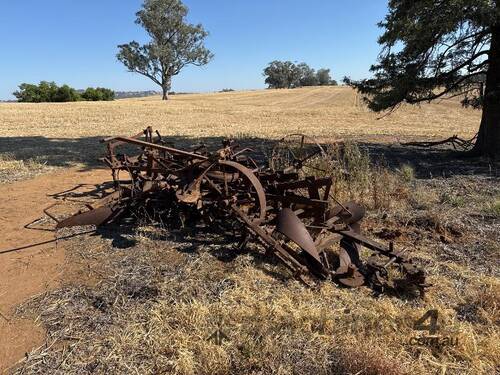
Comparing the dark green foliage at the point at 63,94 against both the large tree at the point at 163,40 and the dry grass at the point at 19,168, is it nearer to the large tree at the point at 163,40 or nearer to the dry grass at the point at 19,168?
the large tree at the point at 163,40

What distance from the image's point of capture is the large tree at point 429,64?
27.1ft

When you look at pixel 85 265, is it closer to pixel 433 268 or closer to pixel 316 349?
pixel 316 349

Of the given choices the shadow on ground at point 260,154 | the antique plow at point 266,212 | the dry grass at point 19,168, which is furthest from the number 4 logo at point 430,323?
the dry grass at point 19,168

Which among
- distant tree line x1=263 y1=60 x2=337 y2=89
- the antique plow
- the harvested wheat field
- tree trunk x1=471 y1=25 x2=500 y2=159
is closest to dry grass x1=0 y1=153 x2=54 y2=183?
the harvested wheat field

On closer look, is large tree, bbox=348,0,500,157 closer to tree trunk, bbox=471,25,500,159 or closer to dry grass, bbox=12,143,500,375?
tree trunk, bbox=471,25,500,159

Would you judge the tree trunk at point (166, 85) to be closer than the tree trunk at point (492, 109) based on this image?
No

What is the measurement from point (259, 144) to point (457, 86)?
5212mm

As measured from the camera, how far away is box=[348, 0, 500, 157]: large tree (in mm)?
8266

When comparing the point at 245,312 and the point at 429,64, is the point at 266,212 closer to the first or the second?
the point at 245,312

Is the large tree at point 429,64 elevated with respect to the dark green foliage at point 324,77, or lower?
lower

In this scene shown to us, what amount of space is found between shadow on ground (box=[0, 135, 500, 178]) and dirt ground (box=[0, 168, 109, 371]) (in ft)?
4.44

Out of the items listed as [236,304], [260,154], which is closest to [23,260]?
[236,304]

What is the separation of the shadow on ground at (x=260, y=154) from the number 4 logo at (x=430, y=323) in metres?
4.17

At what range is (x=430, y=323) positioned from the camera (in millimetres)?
3113
